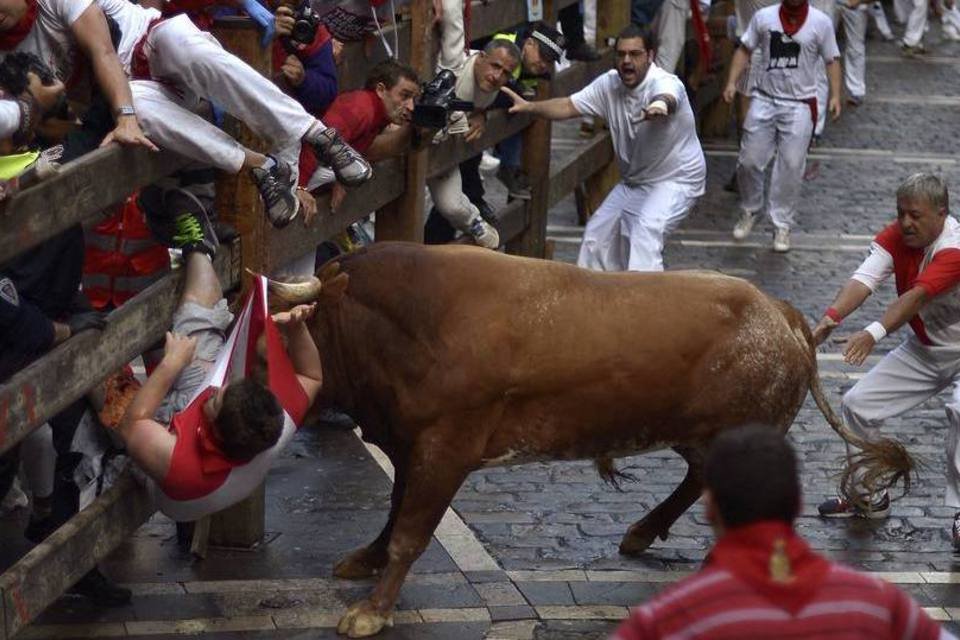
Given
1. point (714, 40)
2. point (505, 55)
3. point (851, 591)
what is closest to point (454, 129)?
point (505, 55)

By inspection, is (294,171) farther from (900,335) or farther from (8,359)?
(900,335)

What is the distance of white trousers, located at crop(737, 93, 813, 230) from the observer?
49.2 ft

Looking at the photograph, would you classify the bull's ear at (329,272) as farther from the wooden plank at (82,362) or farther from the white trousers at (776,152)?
the white trousers at (776,152)

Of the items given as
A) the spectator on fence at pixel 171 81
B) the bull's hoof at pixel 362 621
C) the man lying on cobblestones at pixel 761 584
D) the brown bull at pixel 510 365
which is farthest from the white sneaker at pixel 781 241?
the man lying on cobblestones at pixel 761 584

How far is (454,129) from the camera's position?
34.5 feet

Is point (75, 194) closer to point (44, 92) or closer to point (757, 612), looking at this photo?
point (44, 92)

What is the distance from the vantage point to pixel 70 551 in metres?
6.38

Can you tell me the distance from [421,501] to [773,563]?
358 cm

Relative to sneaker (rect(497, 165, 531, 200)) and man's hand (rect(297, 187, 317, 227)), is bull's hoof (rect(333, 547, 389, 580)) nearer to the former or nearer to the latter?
man's hand (rect(297, 187, 317, 227))

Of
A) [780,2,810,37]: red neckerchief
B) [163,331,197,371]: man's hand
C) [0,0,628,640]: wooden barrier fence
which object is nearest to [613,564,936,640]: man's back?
[0,0,628,640]: wooden barrier fence

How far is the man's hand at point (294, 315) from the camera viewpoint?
685 cm

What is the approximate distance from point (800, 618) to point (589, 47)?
36.0 feet

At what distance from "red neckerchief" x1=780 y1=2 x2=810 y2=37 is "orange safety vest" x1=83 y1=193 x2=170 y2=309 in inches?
348

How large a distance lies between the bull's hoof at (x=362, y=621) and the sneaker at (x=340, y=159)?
68.4 inches
